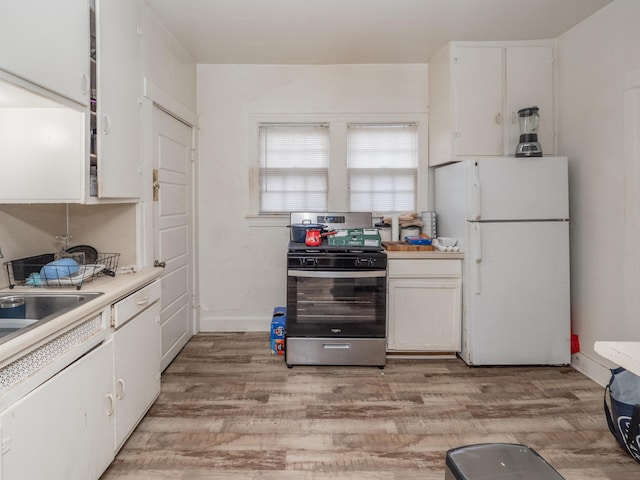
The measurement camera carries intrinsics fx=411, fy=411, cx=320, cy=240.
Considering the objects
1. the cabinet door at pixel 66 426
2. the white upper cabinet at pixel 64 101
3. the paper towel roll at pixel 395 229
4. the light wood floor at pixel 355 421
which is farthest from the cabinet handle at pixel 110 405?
the paper towel roll at pixel 395 229

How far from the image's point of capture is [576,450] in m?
2.09

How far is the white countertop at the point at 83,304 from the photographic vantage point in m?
1.23

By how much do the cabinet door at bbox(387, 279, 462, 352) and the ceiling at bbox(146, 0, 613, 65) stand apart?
6.31 ft

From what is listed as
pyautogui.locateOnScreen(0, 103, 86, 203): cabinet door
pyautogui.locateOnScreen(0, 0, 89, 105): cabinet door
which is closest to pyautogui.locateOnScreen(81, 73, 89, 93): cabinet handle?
pyautogui.locateOnScreen(0, 0, 89, 105): cabinet door

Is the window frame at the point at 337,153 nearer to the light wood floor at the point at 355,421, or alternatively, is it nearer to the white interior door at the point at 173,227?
the white interior door at the point at 173,227

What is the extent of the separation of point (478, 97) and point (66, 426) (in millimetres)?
3379

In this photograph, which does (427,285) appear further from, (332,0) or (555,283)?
(332,0)

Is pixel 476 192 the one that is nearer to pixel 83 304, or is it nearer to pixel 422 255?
pixel 422 255

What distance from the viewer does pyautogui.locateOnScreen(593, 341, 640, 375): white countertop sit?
105 centimetres

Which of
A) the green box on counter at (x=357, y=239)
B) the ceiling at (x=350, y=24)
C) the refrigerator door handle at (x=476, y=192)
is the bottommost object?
the green box on counter at (x=357, y=239)

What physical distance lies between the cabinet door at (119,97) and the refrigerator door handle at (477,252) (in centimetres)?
236

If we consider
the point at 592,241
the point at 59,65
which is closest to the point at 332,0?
the point at 59,65

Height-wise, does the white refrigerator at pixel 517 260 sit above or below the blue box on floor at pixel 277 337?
above

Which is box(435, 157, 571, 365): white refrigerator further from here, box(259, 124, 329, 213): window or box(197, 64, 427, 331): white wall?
box(259, 124, 329, 213): window
